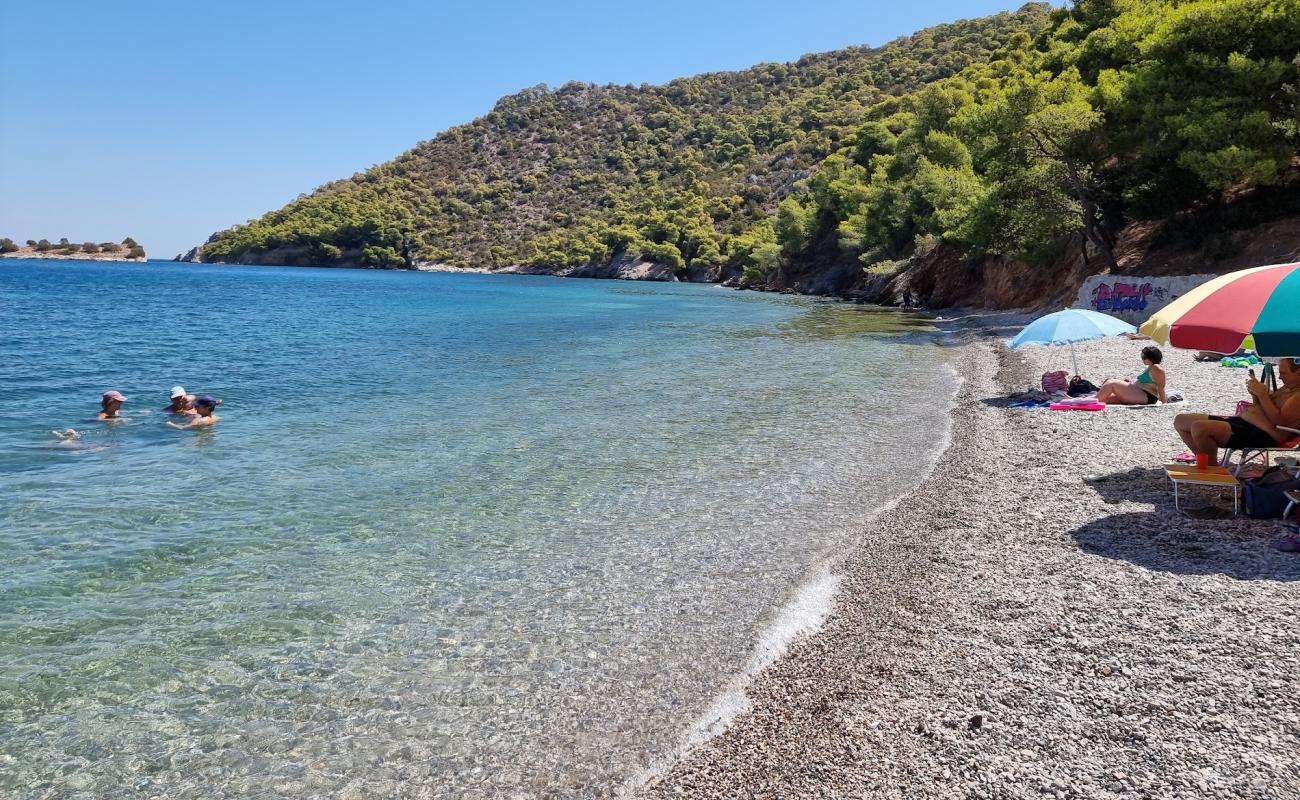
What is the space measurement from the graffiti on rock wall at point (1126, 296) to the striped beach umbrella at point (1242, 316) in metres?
23.6

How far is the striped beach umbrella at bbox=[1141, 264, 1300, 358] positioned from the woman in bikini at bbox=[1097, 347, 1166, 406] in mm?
7561

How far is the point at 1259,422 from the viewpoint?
28.1 feet

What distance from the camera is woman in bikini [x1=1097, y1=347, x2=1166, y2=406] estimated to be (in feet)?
47.7

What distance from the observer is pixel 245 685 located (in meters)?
6.14

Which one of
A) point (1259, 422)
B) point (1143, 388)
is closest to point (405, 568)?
point (1259, 422)

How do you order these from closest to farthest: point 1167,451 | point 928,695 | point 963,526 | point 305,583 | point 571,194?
point 928,695, point 305,583, point 963,526, point 1167,451, point 571,194

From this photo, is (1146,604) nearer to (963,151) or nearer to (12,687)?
(12,687)

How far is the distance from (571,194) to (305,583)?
649 feet

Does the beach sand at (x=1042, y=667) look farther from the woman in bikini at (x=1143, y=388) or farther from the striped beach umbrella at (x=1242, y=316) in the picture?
the woman in bikini at (x=1143, y=388)

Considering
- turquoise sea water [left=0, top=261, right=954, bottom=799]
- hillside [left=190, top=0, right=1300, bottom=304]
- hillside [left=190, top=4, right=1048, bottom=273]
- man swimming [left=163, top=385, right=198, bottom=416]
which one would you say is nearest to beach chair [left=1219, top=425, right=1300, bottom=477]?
turquoise sea water [left=0, top=261, right=954, bottom=799]

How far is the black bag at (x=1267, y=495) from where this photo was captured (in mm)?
7836

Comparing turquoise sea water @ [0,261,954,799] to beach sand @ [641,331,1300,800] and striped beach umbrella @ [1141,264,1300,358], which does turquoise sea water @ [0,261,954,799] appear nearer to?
beach sand @ [641,331,1300,800]

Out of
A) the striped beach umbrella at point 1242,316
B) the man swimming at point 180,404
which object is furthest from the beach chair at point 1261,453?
the man swimming at point 180,404

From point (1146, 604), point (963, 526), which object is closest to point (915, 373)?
point (963, 526)
